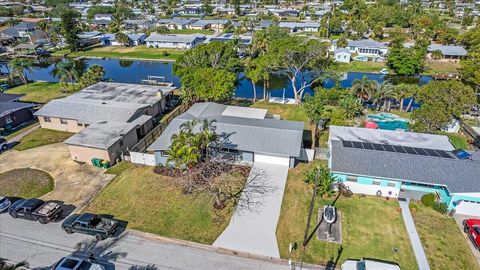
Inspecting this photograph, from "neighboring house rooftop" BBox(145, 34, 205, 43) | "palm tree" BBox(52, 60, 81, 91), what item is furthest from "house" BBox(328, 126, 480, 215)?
"neighboring house rooftop" BBox(145, 34, 205, 43)

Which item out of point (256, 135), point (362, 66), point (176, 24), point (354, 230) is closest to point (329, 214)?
point (354, 230)

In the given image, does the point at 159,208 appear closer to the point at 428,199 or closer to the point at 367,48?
the point at 428,199

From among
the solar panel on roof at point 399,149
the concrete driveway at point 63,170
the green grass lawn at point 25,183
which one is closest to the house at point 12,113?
the concrete driveway at point 63,170

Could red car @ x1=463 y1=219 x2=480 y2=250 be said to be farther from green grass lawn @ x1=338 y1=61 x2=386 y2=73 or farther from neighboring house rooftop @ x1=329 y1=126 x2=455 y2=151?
green grass lawn @ x1=338 y1=61 x2=386 y2=73

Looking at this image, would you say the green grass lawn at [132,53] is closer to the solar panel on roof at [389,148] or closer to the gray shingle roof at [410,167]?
the solar panel on roof at [389,148]

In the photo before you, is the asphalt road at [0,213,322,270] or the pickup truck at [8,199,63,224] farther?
the pickup truck at [8,199,63,224]
